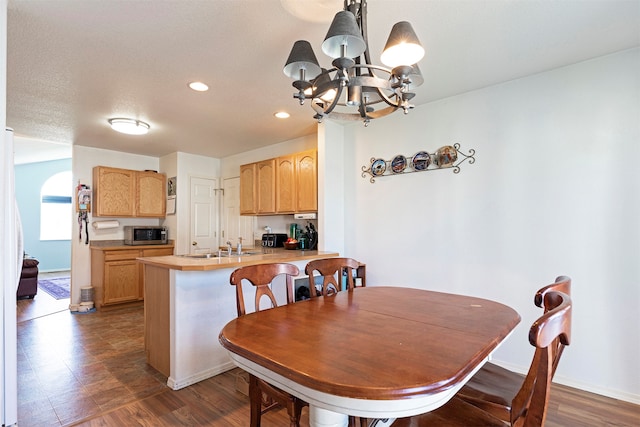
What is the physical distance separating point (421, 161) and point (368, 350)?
241 cm

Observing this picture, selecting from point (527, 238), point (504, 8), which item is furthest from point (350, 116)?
point (527, 238)

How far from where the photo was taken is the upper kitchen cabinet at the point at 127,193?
4.71 m

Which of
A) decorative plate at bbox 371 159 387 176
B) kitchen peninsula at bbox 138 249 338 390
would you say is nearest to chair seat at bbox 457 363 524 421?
kitchen peninsula at bbox 138 249 338 390

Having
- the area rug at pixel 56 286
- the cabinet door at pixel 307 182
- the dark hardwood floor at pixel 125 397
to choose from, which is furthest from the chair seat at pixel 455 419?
the area rug at pixel 56 286

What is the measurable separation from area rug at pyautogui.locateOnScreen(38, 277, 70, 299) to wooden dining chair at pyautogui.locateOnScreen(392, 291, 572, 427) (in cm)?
646

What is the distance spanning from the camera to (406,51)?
4.41ft

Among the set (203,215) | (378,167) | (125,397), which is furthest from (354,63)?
(203,215)

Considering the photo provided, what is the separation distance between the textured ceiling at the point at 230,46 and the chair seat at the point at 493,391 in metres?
1.90

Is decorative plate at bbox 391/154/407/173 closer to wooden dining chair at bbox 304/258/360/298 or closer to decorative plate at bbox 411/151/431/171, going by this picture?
decorative plate at bbox 411/151/431/171

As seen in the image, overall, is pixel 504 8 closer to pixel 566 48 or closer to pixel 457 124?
pixel 566 48

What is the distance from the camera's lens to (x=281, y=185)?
13.3 feet

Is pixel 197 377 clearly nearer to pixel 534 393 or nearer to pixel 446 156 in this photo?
pixel 534 393

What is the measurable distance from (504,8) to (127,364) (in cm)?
378

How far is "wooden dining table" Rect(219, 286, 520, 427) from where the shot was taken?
2.85ft
